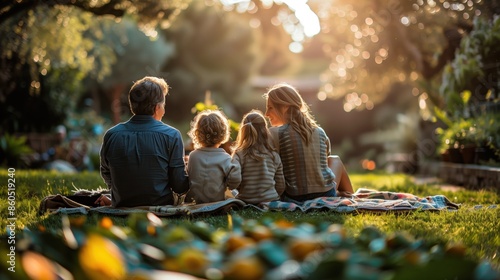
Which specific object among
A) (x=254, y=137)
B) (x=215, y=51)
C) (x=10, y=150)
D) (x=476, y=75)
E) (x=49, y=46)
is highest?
(x=215, y=51)

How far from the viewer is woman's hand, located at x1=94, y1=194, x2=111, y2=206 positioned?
5586mm

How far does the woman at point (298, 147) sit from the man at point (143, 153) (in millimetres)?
1044

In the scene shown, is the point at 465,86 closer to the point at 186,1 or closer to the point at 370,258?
the point at 186,1

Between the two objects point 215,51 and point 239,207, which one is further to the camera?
point 215,51

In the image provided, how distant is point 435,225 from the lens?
178 inches

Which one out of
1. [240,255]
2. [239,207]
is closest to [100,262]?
[240,255]

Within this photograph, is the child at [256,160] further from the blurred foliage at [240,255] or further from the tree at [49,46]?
the tree at [49,46]

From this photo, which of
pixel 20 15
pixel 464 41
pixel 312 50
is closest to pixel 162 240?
pixel 464 41

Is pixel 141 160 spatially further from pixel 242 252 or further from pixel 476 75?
pixel 476 75

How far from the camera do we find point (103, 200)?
5.61m

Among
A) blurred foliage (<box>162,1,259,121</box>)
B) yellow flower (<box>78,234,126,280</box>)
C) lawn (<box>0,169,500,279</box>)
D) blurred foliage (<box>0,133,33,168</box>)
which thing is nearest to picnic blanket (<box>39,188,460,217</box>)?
lawn (<box>0,169,500,279</box>)

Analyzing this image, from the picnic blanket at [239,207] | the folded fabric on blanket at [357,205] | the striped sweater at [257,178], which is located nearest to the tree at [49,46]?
the picnic blanket at [239,207]

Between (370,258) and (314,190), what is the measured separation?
3.60m

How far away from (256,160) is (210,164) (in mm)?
431
